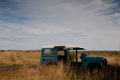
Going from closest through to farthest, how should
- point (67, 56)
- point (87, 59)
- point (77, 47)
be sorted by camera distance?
point (87, 59)
point (77, 47)
point (67, 56)

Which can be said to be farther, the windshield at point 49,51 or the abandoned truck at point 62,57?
the windshield at point 49,51

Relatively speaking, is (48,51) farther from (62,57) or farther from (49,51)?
(62,57)

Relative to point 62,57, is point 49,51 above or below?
above

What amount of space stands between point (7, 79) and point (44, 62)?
399 cm

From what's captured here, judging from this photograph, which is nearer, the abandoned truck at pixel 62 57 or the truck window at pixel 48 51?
the abandoned truck at pixel 62 57

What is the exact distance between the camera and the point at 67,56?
9.61 metres

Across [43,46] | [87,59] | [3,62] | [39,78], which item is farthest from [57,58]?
[3,62]

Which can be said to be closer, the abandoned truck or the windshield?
the abandoned truck

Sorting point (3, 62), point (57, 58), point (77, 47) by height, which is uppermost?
point (77, 47)

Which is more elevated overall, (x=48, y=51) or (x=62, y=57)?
(x=48, y=51)

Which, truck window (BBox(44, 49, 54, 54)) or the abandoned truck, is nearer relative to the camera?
the abandoned truck

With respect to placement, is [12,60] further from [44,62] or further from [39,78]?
[39,78]

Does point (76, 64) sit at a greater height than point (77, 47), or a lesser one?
lesser

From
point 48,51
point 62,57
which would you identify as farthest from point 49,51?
point 62,57
